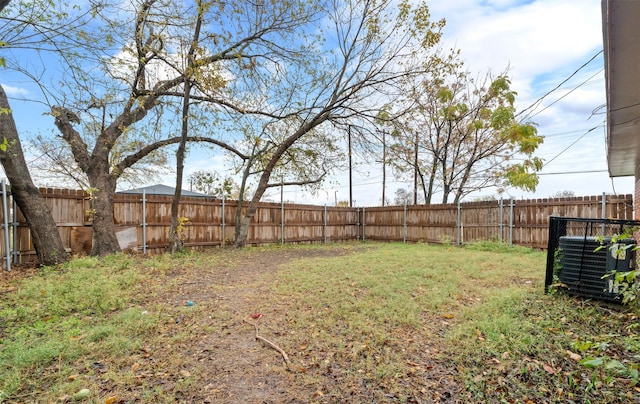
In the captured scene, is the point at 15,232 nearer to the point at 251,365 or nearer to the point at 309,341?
the point at 251,365

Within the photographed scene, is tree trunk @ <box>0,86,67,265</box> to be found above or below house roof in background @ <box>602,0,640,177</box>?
below

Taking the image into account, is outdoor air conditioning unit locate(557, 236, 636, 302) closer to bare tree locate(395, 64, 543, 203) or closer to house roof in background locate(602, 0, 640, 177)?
house roof in background locate(602, 0, 640, 177)

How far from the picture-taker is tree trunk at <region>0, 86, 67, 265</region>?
5.59 m

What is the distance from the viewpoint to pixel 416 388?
2.19 metres

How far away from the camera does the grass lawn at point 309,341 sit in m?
2.14

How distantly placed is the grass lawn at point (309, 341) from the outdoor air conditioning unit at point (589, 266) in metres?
0.17

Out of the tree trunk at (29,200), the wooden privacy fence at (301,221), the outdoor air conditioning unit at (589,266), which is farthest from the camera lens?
the wooden privacy fence at (301,221)

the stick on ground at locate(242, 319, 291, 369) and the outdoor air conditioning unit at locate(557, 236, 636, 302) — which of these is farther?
the outdoor air conditioning unit at locate(557, 236, 636, 302)

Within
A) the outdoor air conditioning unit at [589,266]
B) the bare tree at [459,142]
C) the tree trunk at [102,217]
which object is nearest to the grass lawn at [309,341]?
the outdoor air conditioning unit at [589,266]

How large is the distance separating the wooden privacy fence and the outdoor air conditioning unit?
17.4 feet

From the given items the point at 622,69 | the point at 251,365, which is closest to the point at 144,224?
the point at 251,365

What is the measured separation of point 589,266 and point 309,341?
3458mm

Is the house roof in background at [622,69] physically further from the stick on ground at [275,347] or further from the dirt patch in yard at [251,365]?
the stick on ground at [275,347]

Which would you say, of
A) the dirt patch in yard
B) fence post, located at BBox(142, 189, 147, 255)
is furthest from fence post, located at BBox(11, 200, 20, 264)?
the dirt patch in yard
